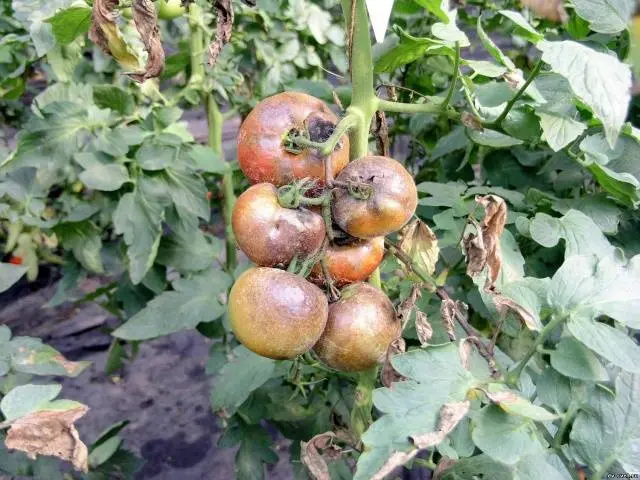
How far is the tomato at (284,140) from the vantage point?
547 millimetres

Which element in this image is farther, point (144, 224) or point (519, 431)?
point (144, 224)

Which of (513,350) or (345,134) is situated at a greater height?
(345,134)

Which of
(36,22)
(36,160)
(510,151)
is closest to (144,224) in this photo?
(36,160)

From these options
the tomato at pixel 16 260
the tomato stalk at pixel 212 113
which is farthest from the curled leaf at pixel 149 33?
the tomato at pixel 16 260

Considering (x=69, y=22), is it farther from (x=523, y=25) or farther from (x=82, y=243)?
(x=82, y=243)

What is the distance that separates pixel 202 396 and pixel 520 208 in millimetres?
1305

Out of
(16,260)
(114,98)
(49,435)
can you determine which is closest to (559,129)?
(49,435)

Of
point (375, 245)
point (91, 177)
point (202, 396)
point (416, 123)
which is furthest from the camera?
point (202, 396)

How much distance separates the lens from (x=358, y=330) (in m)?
0.55

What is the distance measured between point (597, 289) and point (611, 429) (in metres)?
0.13

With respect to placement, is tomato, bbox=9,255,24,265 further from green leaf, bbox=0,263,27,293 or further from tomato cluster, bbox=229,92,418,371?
tomato cluster, bbox=229,92,418,371

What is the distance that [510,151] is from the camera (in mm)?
1075

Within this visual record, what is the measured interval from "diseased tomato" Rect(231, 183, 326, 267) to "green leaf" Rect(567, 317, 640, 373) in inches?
9.6

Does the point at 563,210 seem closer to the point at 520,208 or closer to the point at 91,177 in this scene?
the point at 520,208
